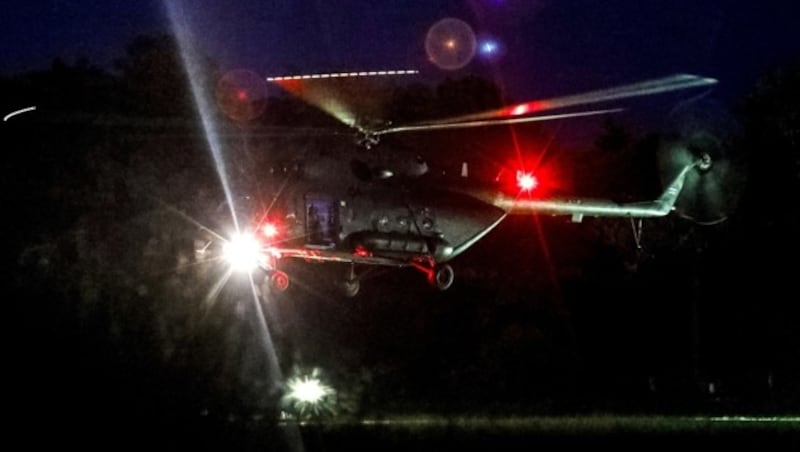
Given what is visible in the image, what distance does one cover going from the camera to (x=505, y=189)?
16.2 m

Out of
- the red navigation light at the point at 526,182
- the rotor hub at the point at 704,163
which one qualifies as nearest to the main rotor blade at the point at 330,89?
the red navigation light at the point at 526,182

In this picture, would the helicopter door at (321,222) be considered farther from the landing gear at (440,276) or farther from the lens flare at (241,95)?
the lens flare at (241,95)

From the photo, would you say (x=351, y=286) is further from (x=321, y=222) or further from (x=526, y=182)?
(x=526, y=182)

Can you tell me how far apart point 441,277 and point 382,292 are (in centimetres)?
1278

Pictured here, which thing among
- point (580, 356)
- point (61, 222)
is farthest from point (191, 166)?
point (580, 356)

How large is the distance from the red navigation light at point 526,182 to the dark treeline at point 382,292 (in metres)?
1.04

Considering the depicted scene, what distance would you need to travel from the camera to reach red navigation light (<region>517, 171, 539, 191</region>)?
1642cm

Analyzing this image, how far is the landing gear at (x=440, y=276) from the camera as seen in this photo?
49.6 ft

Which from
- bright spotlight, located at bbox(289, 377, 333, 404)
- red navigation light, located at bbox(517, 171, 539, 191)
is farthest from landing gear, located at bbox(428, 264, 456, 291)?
bright spotlight, located at bbox(289, 377, 333, 404)

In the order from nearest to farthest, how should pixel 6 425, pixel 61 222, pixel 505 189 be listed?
pixel 505 189
pixel 6 425
pixel 61 222

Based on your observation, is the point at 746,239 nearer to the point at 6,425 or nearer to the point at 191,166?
the point at 191,166

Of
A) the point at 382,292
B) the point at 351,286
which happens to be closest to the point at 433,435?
the point at 351,286

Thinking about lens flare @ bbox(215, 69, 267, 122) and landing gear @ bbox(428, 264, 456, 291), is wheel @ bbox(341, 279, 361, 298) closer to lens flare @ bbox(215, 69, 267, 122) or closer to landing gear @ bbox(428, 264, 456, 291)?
landing gear @ bbox(428, 264, 456, 291)

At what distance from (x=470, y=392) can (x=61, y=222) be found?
1084 centimetres
